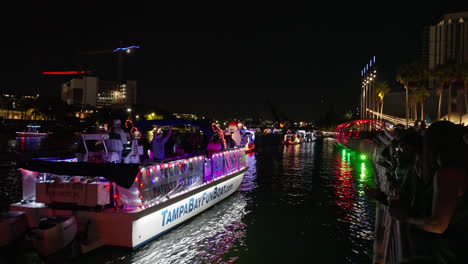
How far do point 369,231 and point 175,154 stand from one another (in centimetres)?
689

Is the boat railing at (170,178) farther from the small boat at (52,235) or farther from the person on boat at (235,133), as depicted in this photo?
the person on boat at (235,133)

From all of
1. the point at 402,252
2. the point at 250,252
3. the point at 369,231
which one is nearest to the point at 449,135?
the point at 402,252

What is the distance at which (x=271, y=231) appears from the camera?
8.74 m

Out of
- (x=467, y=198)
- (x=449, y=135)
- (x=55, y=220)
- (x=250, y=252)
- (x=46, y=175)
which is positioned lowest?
(x=250, y=252)

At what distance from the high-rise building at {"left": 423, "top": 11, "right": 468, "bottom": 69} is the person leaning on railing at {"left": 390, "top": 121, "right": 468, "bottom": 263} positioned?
3875 inches

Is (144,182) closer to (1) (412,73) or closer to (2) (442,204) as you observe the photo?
(2) (442,204)

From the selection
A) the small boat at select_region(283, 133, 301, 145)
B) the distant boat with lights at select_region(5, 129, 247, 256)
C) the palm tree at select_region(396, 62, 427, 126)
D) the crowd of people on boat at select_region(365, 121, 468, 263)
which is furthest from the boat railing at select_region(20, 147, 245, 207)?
the palm tree at select_region(396, 62, 427, 126)

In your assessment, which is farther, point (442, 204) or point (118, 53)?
point (118, 53)

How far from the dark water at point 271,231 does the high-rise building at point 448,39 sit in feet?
298

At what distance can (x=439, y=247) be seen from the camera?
111 inches

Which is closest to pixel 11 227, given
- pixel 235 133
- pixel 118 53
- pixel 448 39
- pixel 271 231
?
pixel 271 231

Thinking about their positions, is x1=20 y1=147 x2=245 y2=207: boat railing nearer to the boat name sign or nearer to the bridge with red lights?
the boat name sign

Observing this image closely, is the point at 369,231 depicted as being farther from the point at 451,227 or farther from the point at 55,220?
the point at 55,220

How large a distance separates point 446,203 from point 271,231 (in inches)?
252
